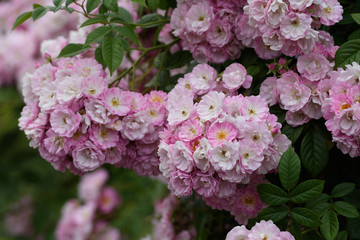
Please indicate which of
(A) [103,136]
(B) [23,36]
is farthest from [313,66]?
(B) [23,36]

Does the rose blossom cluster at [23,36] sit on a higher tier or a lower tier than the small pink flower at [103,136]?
lower

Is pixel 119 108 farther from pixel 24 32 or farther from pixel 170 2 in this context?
pixel 24 32

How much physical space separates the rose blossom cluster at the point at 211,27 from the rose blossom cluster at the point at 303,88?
0.13 meters

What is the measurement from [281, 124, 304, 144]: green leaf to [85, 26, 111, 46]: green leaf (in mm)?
348

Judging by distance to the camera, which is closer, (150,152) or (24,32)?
(150,152)

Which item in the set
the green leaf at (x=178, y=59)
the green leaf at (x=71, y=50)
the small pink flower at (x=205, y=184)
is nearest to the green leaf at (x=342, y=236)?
the small pink flower at (x=205, y=184)

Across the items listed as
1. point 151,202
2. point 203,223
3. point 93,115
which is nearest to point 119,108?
point 93,115

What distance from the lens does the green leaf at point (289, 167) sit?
29.8 inches

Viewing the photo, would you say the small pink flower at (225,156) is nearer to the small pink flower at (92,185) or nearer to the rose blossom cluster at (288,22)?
the rose blossom cluster at (288,22)

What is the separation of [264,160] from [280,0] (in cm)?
25

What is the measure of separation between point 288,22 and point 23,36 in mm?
1629

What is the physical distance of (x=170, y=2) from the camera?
104 centimetres

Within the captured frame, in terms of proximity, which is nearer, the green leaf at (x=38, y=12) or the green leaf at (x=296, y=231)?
the green leaf at (x=296, y=231)

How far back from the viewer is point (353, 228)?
0.85 m
